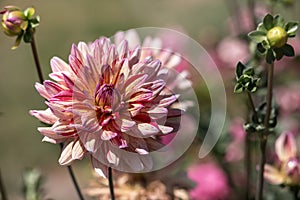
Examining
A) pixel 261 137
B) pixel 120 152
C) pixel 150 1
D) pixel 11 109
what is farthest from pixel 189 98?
pixel 150 1

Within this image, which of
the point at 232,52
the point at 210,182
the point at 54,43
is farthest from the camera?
the point at 54,43

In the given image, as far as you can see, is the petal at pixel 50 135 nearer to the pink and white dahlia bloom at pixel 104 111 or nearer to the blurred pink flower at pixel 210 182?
the pink and white dahlia bloom at pixel 104 111

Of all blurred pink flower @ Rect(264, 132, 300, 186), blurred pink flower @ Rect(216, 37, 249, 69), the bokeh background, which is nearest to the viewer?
blurred pink flower @ Rect(264, 132, 300, 186)

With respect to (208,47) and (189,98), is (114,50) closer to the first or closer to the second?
(189,98)

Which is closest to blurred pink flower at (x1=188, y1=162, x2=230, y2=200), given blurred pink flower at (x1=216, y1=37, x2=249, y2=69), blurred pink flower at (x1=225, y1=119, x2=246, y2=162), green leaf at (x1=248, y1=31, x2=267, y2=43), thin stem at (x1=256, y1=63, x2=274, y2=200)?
blurred pink flower at (x1=225, y1=119, x2=246, y2=162)

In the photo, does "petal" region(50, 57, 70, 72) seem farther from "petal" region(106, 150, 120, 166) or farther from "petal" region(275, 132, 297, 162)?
"petal" region(275, 132, 297, 162)

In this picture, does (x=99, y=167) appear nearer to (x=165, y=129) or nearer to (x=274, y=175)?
(x=165, y=129)

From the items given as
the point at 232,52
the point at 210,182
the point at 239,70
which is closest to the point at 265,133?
the point at 239,70
